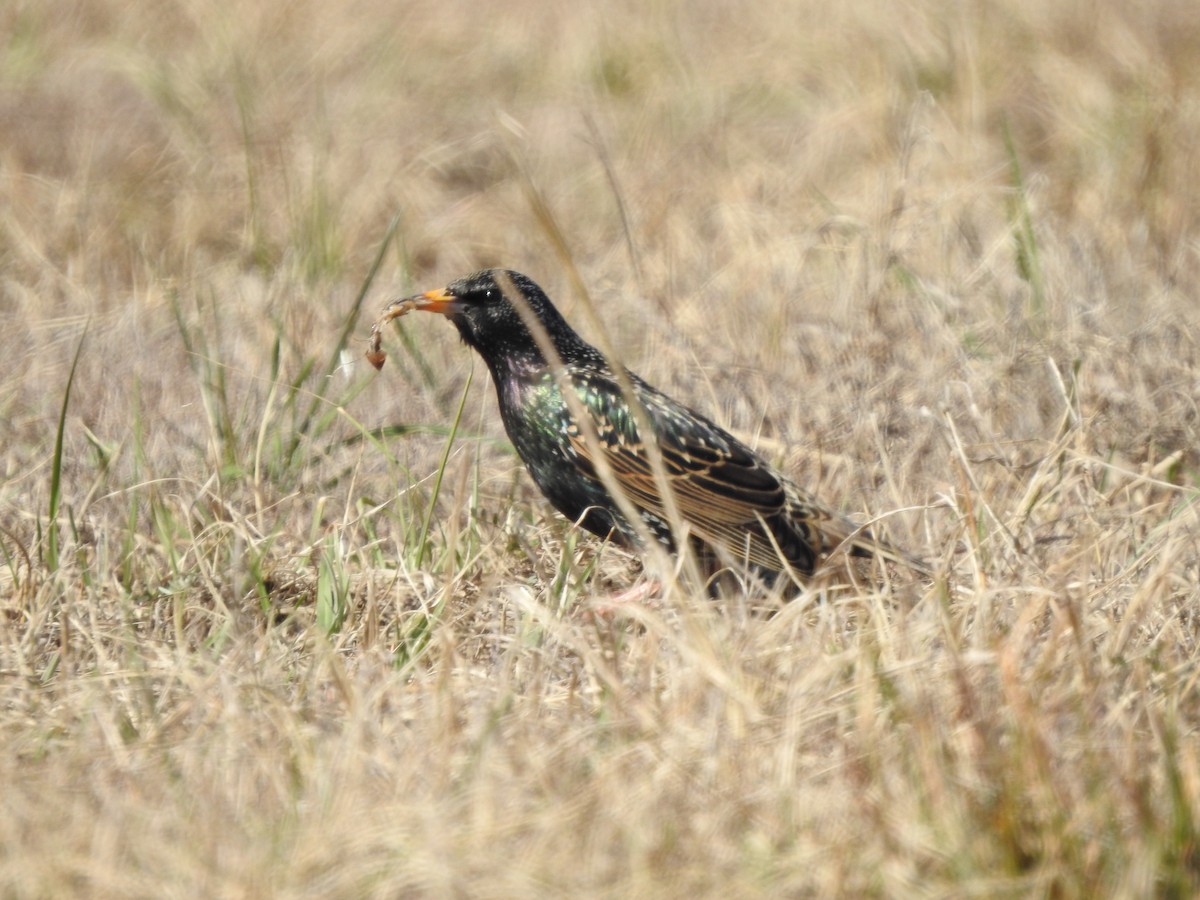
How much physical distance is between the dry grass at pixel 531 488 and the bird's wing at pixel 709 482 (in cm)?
24

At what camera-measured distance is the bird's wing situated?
4398 mm

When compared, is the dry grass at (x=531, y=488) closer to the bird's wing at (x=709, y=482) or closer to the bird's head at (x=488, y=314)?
the bird's wing at (x=709, y=482)

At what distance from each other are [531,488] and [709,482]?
684 mm

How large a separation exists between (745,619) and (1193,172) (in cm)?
444

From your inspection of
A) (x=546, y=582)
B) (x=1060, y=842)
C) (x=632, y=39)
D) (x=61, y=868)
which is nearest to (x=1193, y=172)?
(x=632, y=39)

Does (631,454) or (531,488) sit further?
(531,488)

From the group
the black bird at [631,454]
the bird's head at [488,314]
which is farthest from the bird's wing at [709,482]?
the bird's head at [488,314]

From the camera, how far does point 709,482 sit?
4426 mm

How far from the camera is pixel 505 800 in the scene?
2.74 meters

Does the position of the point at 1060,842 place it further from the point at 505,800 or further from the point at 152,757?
the point at 152,757

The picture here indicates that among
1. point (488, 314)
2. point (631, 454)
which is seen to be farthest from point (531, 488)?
point (488, 314)

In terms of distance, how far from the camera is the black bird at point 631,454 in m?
4.35

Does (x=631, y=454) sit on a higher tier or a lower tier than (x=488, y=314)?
lower

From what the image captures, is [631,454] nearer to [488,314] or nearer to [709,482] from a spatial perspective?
[709,482]
